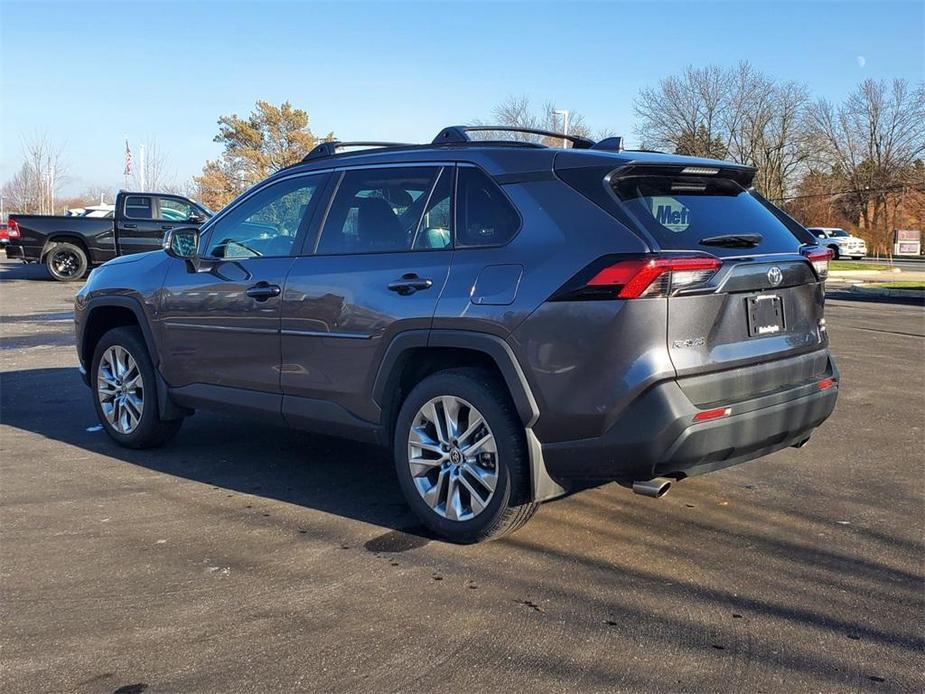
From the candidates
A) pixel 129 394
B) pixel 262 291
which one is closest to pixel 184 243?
pixel 262 291

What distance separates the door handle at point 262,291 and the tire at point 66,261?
675 inches

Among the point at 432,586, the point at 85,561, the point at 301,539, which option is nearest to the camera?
the point at 432,586

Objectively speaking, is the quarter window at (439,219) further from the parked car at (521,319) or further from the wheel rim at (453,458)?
the wheel rim at (453,458)

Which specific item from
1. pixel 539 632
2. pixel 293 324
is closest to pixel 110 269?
pixel 293 324

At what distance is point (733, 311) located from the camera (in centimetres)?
380

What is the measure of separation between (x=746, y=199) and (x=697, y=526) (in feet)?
5.47

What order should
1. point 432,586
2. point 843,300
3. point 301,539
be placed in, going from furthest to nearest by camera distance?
point 843,300, point 301,539, point 432,586

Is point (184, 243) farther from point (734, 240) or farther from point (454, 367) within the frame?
point (734, 240)

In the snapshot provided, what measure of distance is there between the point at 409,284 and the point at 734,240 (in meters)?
1.52

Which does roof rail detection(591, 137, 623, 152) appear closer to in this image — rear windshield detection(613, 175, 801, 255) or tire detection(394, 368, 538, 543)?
rear windshield detection(613, 175, 801, 255)

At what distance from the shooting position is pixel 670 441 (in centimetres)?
360

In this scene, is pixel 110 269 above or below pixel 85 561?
above

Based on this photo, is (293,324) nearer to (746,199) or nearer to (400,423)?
(400,423)

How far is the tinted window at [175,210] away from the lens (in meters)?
19.3
